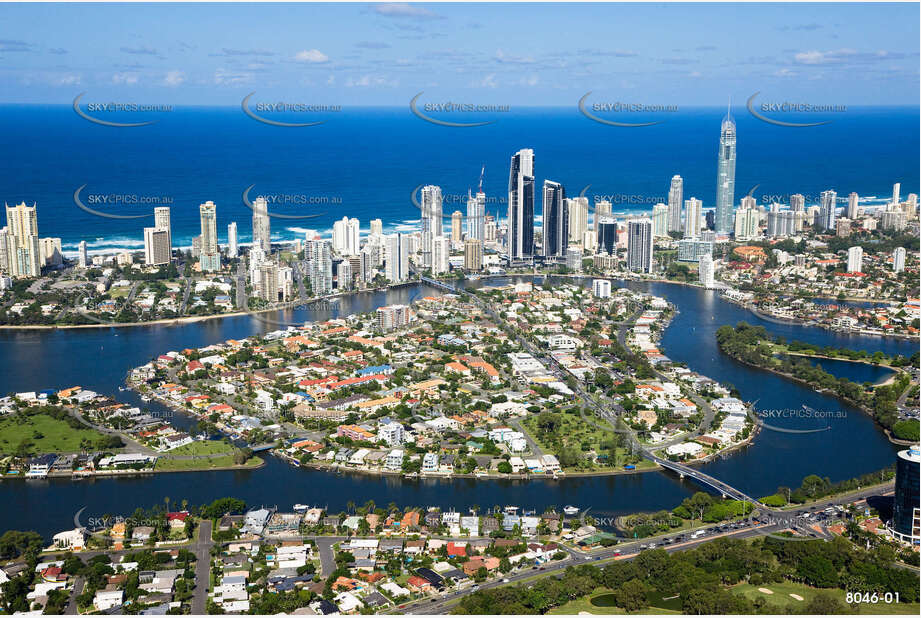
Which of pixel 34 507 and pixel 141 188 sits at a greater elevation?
pixel 141 188

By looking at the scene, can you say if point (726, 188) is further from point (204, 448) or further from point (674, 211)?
point (204, 448)

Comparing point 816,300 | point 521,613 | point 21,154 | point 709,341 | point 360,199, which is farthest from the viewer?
point 21,154

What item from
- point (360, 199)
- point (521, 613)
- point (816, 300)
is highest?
point (360, 199)

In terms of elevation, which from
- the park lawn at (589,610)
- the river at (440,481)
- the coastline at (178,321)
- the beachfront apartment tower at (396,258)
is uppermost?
the beachfront apartment tower at (396,258)

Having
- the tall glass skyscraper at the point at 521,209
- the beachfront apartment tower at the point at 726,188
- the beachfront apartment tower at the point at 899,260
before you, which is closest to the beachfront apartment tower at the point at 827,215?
the beachfront apartment tower at the point at 726,188

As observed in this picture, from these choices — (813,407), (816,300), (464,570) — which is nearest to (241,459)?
(464,570)

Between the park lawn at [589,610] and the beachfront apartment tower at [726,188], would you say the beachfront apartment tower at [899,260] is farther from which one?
the park lawn at [589,610]

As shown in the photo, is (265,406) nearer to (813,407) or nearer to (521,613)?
(521,613)
